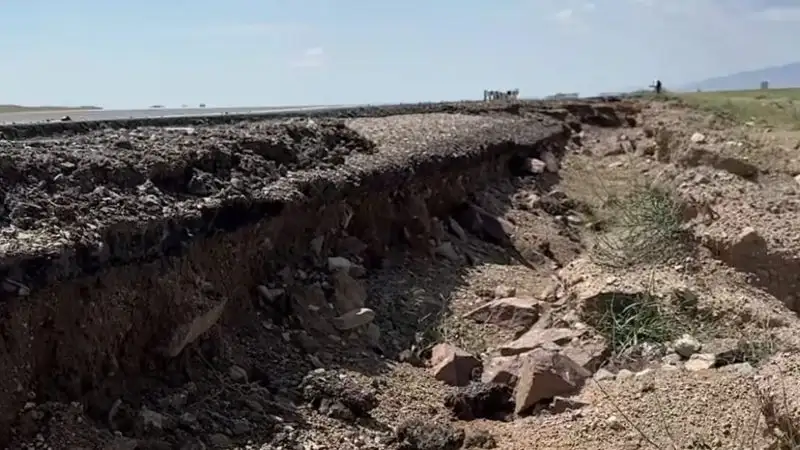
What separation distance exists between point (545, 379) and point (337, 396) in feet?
3.98

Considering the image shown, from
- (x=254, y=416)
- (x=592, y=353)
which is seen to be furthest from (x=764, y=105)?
(x=254, y=416)

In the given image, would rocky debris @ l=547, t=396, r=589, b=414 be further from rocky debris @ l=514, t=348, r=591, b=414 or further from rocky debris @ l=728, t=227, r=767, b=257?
rocky debris @ l=728, t=227, r=767, b=257

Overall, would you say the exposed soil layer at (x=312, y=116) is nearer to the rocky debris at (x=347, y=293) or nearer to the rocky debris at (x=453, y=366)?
the rocky debris at (x=347, y=293)

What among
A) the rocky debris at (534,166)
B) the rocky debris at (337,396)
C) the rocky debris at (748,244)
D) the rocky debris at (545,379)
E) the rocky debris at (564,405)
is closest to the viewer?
the rocky debris at (337,396)

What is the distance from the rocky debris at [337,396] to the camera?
5.55 meters

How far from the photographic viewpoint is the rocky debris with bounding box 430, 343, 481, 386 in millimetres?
6418

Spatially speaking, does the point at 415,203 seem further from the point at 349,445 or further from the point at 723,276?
the point at 349,445

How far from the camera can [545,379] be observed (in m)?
5.89

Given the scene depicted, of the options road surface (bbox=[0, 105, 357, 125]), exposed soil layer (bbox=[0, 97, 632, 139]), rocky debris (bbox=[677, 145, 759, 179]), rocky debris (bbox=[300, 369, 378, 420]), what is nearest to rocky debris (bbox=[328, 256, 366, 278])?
rocky debris (bbox=[300, 369, 378, 420])

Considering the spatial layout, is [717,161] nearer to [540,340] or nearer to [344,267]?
[540,340]

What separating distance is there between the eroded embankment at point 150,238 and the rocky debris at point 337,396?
0.31 meters

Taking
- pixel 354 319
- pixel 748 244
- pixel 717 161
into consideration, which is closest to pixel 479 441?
pixel 354 319

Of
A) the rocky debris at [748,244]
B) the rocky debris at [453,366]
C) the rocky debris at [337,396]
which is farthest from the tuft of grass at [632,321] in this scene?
the rocky debris at [337,396]

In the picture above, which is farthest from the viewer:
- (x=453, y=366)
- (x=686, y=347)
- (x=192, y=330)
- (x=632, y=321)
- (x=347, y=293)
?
→ (x=347, y=293)
